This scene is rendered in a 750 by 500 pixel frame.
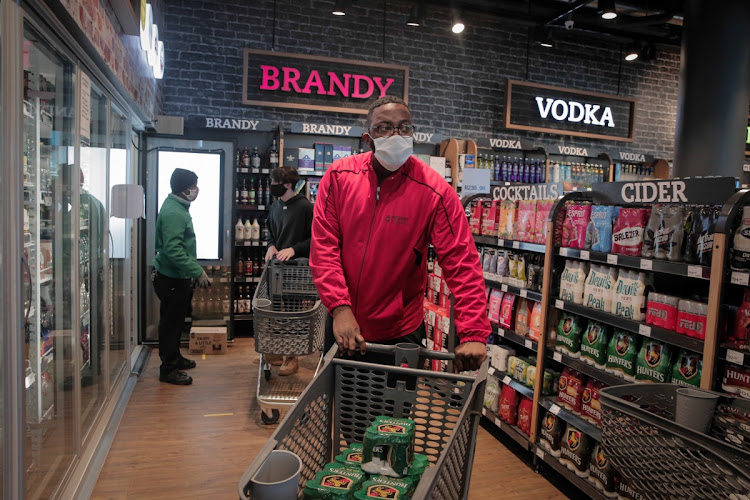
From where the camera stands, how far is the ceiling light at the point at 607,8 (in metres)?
6.83

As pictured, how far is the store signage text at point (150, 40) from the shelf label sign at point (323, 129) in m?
1.67

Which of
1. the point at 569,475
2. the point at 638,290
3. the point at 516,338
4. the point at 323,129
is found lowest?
the point at 569,475

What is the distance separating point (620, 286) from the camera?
3.04 m

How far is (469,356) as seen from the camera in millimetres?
1798

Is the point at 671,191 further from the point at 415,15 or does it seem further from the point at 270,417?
the point at 415,15

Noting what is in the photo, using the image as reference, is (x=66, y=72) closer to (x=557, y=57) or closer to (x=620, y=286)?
(x=620, y=286)

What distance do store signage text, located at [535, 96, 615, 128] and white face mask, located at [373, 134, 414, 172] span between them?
7061 mm

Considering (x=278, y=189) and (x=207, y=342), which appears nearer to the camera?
(x=278, y=189)

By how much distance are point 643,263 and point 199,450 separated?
9.80 feet

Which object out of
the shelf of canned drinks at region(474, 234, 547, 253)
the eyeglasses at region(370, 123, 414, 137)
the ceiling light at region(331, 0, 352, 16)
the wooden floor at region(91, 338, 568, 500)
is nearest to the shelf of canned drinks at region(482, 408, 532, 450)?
the wooden floor at region(91, 338, 568, 500)

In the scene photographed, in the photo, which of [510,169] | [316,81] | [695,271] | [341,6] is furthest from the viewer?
[510,169]

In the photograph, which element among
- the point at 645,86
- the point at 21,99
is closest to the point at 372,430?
the point at 21,99

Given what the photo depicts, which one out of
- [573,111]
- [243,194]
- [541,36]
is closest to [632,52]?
[573,111]

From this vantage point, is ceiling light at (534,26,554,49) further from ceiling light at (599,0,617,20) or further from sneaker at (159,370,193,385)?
sneaker at (159,370,193,385)
